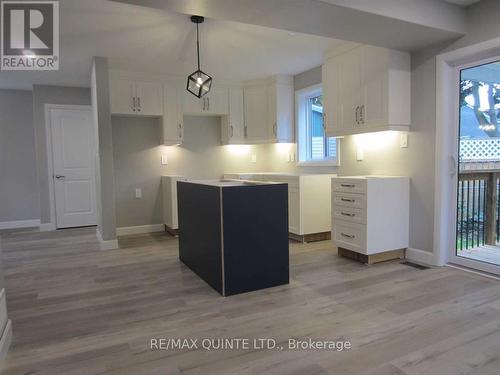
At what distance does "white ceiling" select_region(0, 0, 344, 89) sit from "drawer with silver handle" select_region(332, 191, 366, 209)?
171 centimetres

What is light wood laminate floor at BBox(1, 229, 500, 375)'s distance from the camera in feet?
5.87

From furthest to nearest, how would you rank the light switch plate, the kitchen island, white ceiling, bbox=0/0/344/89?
the light switch plate
white ceiling, bbox=0/0/344/89
the kitchen island

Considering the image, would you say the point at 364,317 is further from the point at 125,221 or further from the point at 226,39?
the point at 125,221

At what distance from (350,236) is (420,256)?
2.36 ft

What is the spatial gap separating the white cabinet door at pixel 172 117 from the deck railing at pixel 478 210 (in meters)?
3.72

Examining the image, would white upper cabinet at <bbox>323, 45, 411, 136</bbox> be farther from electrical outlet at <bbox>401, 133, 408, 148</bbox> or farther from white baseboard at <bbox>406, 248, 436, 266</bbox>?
white baseboard at <bbox>406, 248, 436, 266</bbox>

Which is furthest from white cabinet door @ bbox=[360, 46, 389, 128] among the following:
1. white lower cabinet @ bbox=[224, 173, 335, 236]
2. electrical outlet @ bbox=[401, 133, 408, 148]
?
white lower cabinet @ bbox=[224, 173, 335, 236]

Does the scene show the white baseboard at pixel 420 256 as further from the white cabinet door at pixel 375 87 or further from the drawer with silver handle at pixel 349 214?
the white cabinet door at pixel 375 87

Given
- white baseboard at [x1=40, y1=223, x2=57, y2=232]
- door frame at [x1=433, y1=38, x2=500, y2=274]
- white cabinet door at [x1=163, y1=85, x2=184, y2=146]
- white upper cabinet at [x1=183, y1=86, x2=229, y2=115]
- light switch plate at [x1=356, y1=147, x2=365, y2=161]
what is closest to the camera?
door frame at [x1=433, y1=38, x2=500, y2=274]

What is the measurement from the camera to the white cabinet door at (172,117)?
16.7ft

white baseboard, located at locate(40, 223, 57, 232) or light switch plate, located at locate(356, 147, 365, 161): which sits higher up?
light switch plate, located at locate(356, 147, 365, 161)

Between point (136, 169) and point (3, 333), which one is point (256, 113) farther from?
point (3, 333)

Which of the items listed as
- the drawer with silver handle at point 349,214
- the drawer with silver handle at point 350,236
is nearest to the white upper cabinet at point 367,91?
the drawer with silver handle at point 349,214

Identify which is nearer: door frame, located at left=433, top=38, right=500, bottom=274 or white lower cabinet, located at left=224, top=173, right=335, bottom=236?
door frame, located at left=433, top=38, right=500, bottom=274
